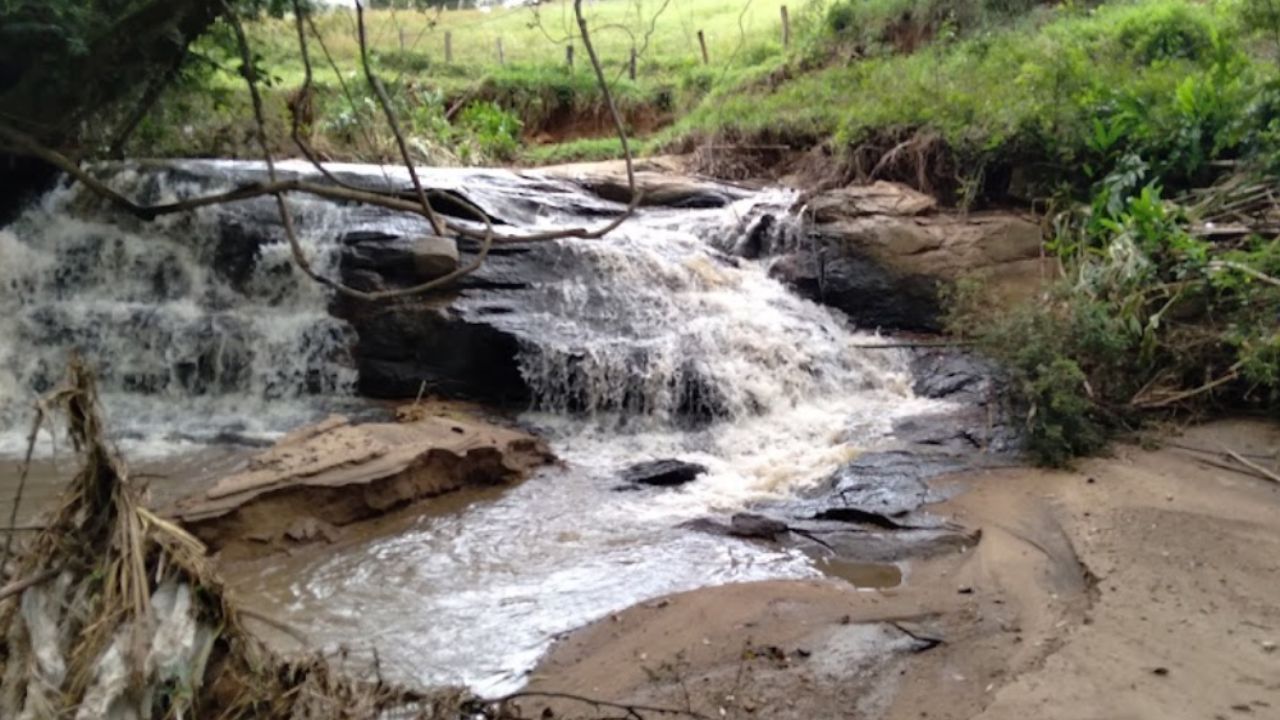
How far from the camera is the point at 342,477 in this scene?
247 inches

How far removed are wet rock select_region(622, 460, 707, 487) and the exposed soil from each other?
2.04m

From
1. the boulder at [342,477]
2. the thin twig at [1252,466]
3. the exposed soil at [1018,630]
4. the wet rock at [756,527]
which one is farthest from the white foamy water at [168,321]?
the thin twig at [1252,466]

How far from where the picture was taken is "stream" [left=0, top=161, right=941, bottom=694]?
6.82m

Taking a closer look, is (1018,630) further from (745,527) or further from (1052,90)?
(1052,90)

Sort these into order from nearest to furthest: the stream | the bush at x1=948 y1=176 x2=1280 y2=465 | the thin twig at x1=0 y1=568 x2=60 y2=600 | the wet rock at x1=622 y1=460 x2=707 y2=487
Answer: the thin twig at x1=0 y1=568 x2=60 y2=600, the bush at x1=948 y1=176 x2=1280 y2=465, the stream, the wet rock at x1=622 y1=460 x2=707 y2=487

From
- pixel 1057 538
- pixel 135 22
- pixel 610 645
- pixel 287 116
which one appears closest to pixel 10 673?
pixel 610 645

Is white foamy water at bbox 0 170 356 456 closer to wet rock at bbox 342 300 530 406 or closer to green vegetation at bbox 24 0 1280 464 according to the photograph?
wet rock at bbox 342 300 530 406

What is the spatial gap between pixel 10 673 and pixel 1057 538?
465 cm

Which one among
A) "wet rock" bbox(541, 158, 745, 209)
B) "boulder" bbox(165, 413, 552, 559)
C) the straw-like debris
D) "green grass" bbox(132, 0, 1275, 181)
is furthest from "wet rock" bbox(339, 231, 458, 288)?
the straw-like debris

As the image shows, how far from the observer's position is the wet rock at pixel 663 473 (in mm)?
7039

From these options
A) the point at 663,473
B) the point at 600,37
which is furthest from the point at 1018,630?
the point at 600,37

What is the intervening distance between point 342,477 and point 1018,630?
13.2ft

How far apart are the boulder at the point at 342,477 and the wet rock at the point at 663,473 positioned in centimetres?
77

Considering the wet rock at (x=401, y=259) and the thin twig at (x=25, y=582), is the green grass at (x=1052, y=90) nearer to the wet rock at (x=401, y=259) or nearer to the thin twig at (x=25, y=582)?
the wet rock at (x=401, y=259)
